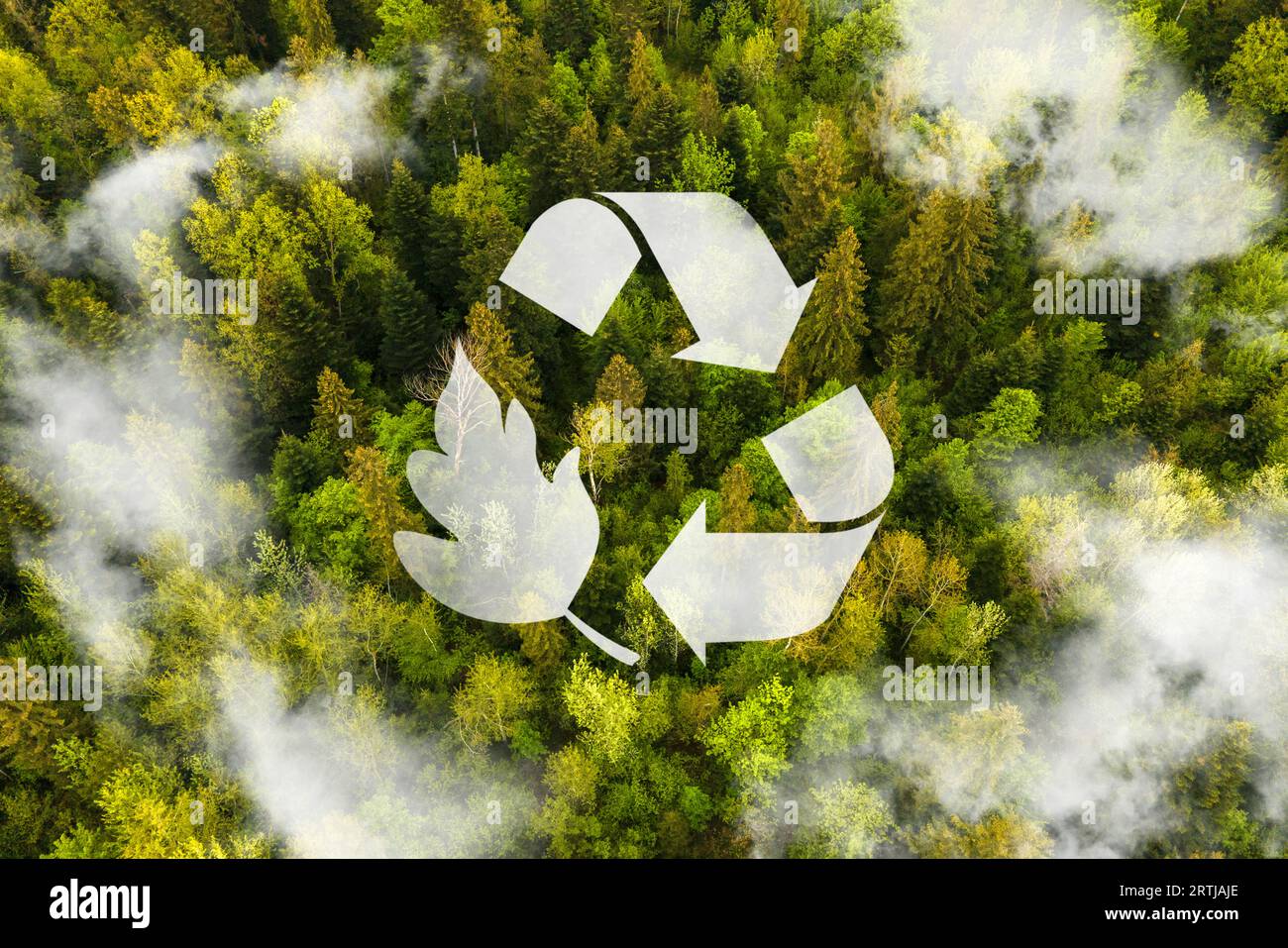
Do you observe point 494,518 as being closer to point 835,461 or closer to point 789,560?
point 789,560

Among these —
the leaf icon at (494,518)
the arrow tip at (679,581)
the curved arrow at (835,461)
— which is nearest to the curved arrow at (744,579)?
the arrow tip at (679,581)

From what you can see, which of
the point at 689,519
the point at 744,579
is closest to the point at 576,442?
the point at 689,519

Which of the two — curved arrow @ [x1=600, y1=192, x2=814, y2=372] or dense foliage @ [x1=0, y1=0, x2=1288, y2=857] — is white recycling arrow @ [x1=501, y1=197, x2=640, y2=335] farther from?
curved arrow @ [x1=600, y1=192, x2=814, y2=372]

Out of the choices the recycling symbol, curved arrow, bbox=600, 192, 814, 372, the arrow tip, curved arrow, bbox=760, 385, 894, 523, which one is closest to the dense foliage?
the arrow tip

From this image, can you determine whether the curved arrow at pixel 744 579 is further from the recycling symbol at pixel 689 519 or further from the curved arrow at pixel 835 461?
the curved arrow at pixel 835 461

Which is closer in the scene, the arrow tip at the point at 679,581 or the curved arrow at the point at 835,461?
the arrow tip at the point at 679,581
